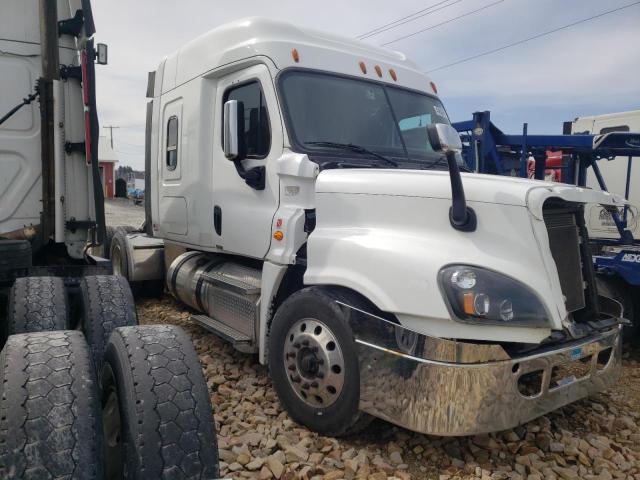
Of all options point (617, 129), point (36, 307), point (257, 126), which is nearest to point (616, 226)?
point (617, 129)

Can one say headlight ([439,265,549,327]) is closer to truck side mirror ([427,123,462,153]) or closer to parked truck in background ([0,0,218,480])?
truck side mirror ([427,123,462,153])

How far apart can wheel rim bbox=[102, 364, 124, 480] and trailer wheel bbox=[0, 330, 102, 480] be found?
0.33 meters

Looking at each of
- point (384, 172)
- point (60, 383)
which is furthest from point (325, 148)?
point (60, 383)

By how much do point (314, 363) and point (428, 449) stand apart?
87 cm

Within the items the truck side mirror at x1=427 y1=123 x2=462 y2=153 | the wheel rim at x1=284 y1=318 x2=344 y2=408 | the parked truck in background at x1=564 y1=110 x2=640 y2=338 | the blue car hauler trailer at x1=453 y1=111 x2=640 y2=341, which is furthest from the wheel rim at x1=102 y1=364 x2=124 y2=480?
the blue car hauler trailer at x1=453 y1=111 x2=640 y2=341

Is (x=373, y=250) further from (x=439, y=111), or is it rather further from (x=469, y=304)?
(x=439, y=111)

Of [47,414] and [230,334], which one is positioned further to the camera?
[230,334]

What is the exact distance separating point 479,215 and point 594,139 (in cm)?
427

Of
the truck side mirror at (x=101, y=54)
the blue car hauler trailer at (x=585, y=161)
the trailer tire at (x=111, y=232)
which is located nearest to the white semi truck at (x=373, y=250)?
the truck side mirror at (x=101, y=54)

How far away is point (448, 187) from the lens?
10.3 ft

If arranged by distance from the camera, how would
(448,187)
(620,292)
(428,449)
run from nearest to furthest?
(448,187)
(428,449)
(620,292)

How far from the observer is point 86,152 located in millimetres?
4223

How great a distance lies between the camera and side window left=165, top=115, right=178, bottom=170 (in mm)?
5656

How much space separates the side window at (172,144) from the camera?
566cm
